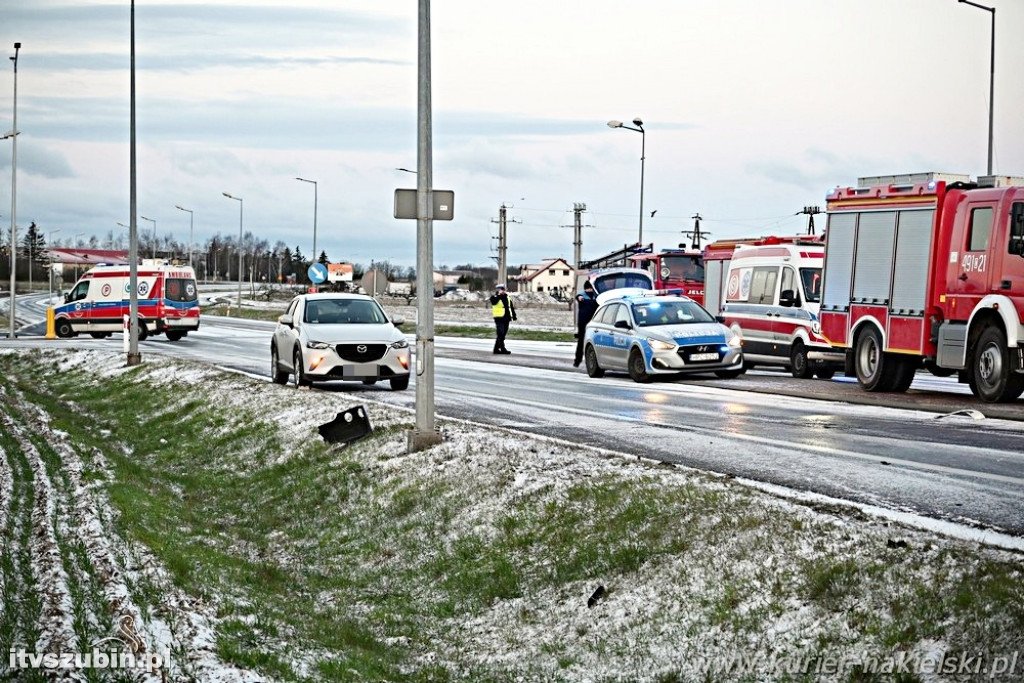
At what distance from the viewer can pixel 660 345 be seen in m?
22.1

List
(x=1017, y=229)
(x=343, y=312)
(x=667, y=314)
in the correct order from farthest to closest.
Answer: (x=667, y=314) < (x=343, y=312) < (x=1017, y=229)

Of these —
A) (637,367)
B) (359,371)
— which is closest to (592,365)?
(637,367)

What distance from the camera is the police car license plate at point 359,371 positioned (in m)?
20.0

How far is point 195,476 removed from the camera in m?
14.7

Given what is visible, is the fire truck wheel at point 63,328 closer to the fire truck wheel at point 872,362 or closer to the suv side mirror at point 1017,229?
the fire truck wheel at point 872,362

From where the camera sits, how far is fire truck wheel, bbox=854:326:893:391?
1916 centimetres

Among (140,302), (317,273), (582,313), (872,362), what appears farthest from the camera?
(317,273)

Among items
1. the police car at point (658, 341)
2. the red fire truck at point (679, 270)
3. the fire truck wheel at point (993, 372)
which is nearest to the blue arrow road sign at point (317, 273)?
the red fire truck at point (679, 270)

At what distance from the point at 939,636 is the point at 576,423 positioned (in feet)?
30.0

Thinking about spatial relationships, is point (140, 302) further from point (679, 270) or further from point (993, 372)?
point (993, 372)

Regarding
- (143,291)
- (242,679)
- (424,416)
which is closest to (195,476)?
(424,416)

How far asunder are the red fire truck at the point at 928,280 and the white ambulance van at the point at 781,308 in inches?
105

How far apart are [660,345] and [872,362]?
157 inches

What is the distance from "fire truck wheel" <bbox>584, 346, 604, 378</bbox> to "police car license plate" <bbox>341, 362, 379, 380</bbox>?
214 inches
